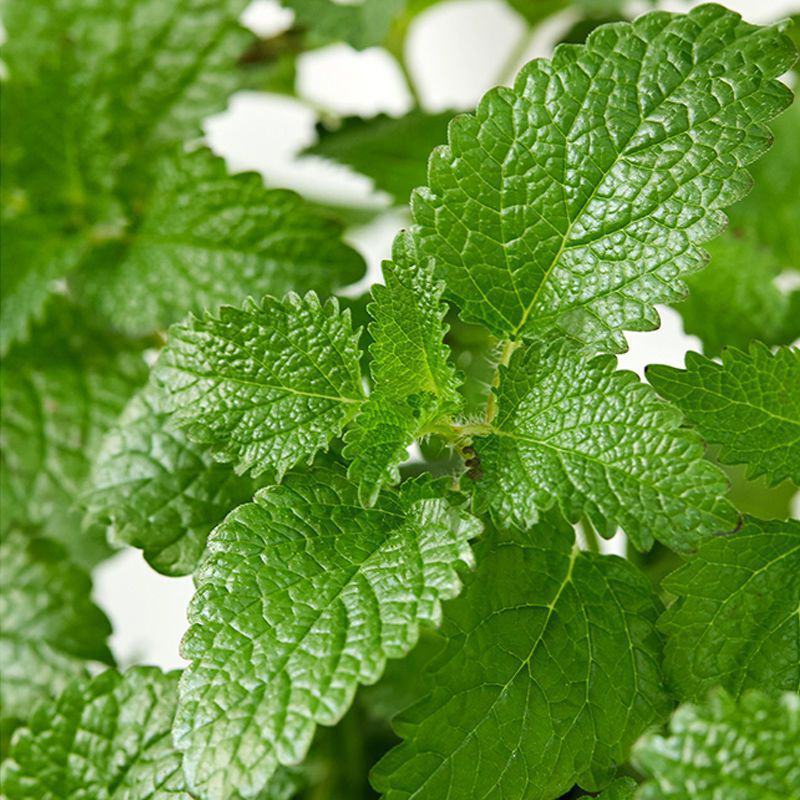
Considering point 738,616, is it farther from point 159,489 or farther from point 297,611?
point 159,489

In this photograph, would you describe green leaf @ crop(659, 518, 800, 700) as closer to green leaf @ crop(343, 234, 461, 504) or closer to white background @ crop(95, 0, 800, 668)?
green leaf @ crop(343, 234, 461, 504)

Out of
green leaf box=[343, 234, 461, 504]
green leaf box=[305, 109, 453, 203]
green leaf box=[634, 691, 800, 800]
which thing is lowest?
green leaf box=[634, 691, 800, 800]

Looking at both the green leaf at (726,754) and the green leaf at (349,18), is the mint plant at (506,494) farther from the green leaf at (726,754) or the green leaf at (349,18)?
the green leaf at (349,18)

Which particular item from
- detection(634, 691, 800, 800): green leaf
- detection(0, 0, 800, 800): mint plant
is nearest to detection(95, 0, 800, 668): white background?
detection(0, 0, 800, 800): mint plant

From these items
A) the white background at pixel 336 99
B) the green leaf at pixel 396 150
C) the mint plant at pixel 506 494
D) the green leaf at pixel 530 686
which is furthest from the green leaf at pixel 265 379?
the white background at pixel 336 99

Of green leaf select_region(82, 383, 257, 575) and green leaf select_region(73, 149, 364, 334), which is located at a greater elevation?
green leaf select_region(73, 149, 364, 334)

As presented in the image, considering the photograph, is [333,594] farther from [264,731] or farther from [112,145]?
[112,145]

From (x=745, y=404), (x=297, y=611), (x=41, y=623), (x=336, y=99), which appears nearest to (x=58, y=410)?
(x=41, y=623)

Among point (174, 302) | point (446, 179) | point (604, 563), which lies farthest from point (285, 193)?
point (604, 563)

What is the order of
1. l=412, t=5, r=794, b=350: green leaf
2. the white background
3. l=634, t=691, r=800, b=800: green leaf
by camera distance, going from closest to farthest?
l=634, t=691, r=800, b=800: green leaf
l=412, t=5, r=794, b=350: green leaf
the white background
